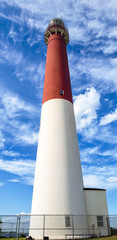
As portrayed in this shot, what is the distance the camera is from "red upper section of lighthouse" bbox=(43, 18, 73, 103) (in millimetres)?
19312

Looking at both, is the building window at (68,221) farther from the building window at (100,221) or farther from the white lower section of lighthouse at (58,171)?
the building window at (100,221)

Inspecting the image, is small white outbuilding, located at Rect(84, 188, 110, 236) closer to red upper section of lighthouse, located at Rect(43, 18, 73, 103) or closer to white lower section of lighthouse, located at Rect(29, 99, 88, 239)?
white lower section of lighthouse, located at Rect(29, 99, 88, 239)

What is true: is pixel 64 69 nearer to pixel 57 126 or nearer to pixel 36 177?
pixel 57 126

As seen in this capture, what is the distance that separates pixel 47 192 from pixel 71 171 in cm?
266

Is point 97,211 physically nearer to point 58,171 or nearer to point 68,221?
point 68,221

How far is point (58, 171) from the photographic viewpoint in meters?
15.7

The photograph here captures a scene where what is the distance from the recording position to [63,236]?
13.8 meters

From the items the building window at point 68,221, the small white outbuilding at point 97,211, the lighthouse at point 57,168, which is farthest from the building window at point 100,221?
the building window at point 68,221

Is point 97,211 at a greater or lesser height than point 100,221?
greater

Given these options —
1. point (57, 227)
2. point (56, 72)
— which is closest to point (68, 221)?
point (57, 227)

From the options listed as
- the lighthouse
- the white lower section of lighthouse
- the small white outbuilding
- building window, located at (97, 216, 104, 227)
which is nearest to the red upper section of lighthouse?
the lighthouse

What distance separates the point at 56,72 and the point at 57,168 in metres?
10.1

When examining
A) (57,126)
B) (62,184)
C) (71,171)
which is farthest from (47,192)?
(57,126)

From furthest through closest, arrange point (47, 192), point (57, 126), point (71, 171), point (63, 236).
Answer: point (57, 126) < point (71, 171) < point (47, 192) < point (63, 236)
